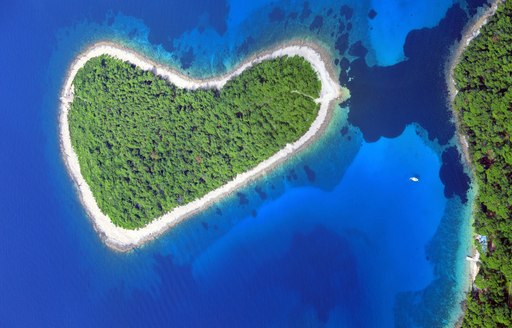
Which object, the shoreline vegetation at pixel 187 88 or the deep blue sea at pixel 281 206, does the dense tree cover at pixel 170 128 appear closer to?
the shoreline vegetation at pixel 187 88

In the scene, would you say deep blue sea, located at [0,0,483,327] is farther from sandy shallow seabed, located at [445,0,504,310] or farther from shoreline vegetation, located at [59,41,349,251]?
shoreline vegetation, located at [59,41,349,251]

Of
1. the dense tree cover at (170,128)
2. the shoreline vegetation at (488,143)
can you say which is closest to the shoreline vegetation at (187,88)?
the dense tree cover at (170,128)

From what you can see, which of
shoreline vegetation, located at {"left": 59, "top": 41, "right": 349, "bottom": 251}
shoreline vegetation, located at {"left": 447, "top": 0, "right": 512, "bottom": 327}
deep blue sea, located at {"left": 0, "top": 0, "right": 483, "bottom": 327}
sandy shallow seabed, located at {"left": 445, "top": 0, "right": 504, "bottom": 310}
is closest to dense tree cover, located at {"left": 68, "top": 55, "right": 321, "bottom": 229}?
shoreline vegetation, located at {"left": 59, "top": 41, "right": 349, "bottom": 251}

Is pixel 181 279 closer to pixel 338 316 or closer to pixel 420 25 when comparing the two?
pixel 338 316

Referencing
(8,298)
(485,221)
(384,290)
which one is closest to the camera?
(485,221)

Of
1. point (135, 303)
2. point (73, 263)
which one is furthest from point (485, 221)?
point (73, 263)
